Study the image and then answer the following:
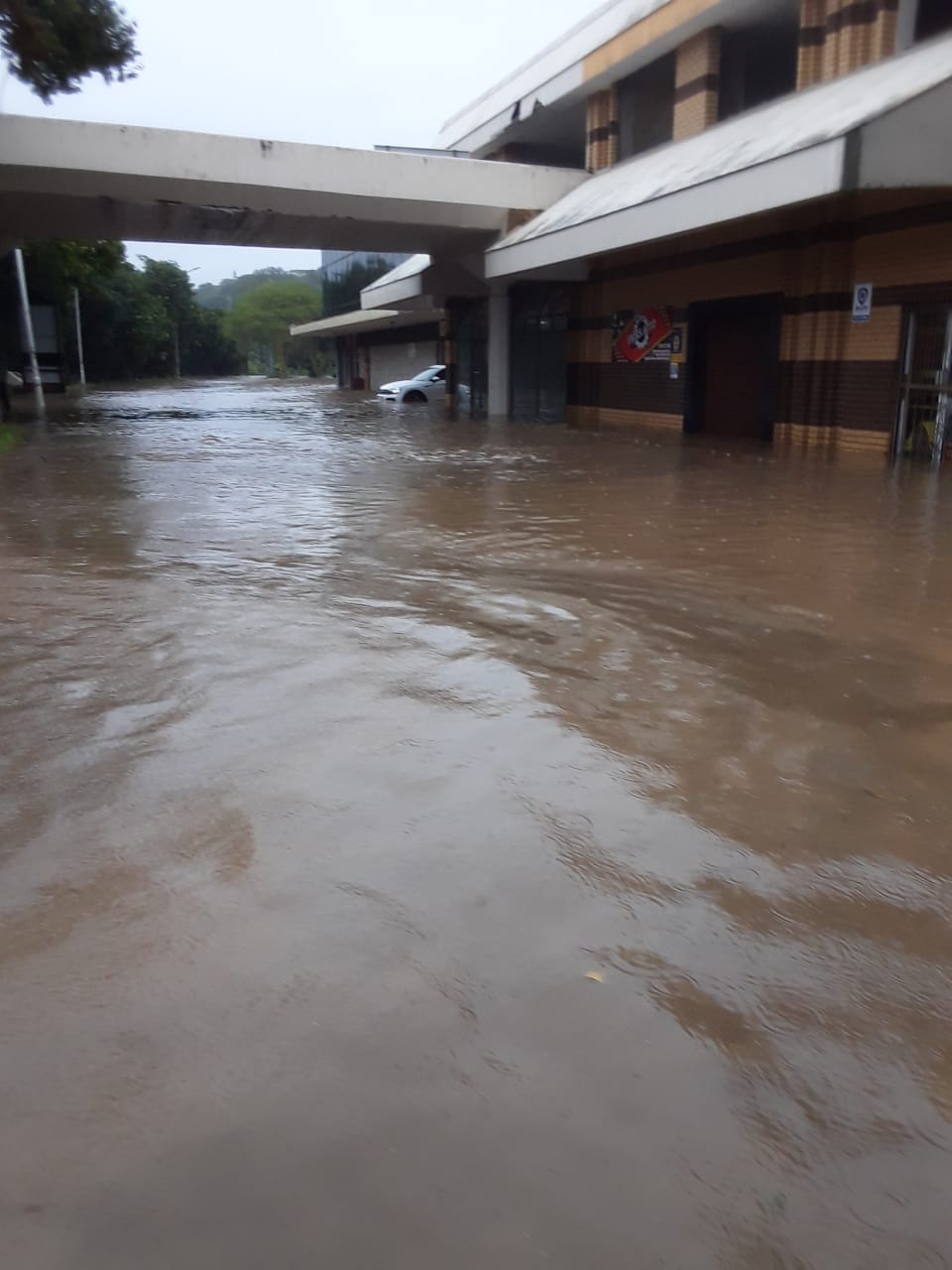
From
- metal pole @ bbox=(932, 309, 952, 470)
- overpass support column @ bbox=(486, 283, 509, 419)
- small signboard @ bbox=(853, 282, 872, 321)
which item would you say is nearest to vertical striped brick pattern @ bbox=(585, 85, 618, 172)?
overpass support column @ bbox=(486, 283, 509, 419)

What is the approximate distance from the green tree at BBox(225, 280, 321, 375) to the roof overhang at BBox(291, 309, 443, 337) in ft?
139

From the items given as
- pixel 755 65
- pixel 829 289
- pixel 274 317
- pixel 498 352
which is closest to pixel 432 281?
pixel 498 352

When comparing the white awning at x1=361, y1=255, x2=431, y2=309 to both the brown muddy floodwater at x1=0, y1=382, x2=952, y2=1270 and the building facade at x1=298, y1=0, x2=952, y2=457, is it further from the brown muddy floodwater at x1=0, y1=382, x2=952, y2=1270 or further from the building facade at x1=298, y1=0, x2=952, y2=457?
the brown muddy floodwater at x1=0, y1=382, x2=952, y2=1270

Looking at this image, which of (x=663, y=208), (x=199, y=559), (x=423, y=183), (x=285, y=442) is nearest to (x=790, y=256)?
(x=663, y=208)

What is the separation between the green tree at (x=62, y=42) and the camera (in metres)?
12.3

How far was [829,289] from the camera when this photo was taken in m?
15.9

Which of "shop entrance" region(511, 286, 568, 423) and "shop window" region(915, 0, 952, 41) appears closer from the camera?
"shop window" region(915, 0, 952, 41)

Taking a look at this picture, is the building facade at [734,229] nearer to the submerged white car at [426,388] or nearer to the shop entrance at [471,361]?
the shop entrance at [471,361]

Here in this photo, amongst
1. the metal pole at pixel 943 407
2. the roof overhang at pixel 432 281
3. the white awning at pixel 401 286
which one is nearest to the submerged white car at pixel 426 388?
the white awning at pixel 401 286

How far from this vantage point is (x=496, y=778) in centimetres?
409

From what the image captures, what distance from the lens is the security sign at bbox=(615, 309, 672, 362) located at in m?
21.1

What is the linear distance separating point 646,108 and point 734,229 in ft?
17.3

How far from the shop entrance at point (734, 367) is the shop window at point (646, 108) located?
13.2ft

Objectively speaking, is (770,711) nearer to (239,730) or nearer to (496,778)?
(496,778)
